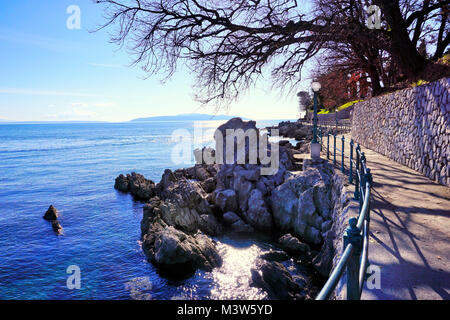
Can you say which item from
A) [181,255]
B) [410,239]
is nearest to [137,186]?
[181,255]

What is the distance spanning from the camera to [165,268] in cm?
984

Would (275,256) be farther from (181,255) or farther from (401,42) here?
(401,42)

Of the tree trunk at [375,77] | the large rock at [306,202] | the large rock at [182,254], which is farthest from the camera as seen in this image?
the tree trunk at [375,77]

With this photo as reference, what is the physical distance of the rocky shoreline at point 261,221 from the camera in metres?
8.58

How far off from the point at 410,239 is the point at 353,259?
9.99 ft

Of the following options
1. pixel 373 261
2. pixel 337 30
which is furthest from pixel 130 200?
pixel 373 261

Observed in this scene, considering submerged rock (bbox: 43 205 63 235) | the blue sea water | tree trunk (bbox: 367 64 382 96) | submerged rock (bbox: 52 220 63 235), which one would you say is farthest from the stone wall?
submerged rock (bbox: 43 205 63 235)

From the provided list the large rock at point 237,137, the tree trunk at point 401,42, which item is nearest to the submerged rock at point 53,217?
the large rock at point 237,137

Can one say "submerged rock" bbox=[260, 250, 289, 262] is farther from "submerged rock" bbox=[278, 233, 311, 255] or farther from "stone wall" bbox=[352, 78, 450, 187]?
"stone wall" bbox=[352, 78, 450, 187]

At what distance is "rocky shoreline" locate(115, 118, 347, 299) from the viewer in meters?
8.58

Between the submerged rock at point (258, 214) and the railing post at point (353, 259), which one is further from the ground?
the railing post at point (353, 259)

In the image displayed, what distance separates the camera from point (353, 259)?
2.32 m

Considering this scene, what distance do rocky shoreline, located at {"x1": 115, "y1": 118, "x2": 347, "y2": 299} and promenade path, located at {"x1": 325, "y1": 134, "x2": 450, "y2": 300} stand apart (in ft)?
4.57

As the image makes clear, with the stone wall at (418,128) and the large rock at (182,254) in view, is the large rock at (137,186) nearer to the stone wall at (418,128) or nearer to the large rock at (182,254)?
the large rock at (182,254)
